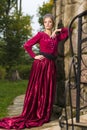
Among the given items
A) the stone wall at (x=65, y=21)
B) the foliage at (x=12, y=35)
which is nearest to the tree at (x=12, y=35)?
the foliage at (x=12, y=35)

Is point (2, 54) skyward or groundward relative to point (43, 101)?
skyward

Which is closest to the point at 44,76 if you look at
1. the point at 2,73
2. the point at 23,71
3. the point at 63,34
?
the point at 63,34

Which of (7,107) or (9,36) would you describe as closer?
(7,107)

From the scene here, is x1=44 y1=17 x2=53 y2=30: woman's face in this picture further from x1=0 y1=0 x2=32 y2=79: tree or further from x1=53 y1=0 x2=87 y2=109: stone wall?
x1=0 y1=0 x2=32 y2=79: tree

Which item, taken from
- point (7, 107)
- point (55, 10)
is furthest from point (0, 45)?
point (55, 10)

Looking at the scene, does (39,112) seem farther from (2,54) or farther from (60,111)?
(2,54)

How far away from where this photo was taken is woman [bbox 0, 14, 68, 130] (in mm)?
6242

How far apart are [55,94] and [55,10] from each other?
1.39 meters

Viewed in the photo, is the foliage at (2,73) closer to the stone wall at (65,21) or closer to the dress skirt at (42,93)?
the stone wall at (65,21)

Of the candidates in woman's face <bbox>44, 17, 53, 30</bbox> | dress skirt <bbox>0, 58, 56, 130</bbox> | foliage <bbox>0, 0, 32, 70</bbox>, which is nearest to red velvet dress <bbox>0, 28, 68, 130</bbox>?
dress skirt <bbox>0, 58, 56, 130</bbox>

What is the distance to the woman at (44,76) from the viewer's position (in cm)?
624

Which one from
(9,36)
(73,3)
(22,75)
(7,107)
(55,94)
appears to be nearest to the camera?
(73,3)

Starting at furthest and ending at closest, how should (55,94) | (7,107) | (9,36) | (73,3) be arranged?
(9,36), (7,107), (55,94), (73,3)

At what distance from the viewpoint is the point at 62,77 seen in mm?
6559
